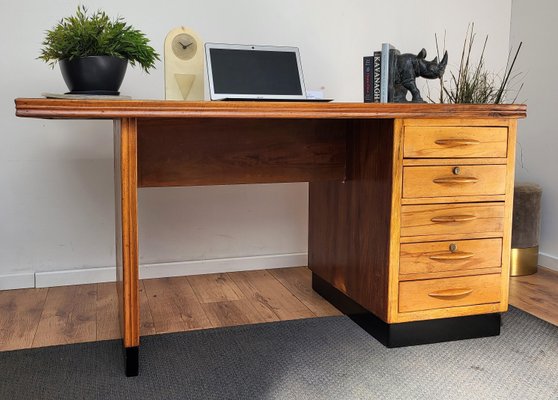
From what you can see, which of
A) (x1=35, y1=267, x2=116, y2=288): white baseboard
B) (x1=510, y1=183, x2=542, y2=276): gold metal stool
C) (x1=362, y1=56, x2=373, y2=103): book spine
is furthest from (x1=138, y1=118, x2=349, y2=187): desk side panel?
(x1=510, y1=183, x2=542, y2=276): gold metal stool

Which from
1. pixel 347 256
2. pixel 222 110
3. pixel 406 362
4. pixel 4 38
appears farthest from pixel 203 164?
pixel 4 38

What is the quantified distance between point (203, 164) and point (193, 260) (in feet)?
2.53

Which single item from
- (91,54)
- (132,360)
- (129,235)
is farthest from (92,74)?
(132,360)

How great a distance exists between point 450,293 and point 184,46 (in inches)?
41.4

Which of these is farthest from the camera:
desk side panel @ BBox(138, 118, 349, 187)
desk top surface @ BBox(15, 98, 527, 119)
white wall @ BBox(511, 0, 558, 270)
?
white wall @ BBox(511, 0, 558, 270)

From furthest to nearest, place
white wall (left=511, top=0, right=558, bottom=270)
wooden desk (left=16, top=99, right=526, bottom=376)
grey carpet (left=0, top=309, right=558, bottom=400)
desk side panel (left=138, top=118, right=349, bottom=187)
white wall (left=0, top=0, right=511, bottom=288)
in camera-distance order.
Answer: white wall (left=511, top=0, right=558, bottom=270), white wall (left=0, top=0, right=511, bottom=288), desk side panel (left=138, top=118, right=349, bottom=187), wooden desk (left=16, top=99, right=526, bottom=376), grey carpet (left=0, top=309, right=558, bottom=400)

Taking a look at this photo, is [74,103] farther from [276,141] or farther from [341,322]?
[341,322]

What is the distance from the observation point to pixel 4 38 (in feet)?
6.81

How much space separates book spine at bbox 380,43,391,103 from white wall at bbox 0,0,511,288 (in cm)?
76

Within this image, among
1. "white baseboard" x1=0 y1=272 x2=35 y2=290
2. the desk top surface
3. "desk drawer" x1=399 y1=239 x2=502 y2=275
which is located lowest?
"white baseboard" x1=0 y1=272 x2=35 y2=290

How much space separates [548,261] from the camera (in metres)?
2.53

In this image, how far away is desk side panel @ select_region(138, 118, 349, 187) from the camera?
5.57ft

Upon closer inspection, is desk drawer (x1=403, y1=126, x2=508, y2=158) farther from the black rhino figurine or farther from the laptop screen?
the laptop screen

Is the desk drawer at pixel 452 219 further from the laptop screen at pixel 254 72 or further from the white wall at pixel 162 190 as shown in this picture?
the white wall at pixel 162 190
